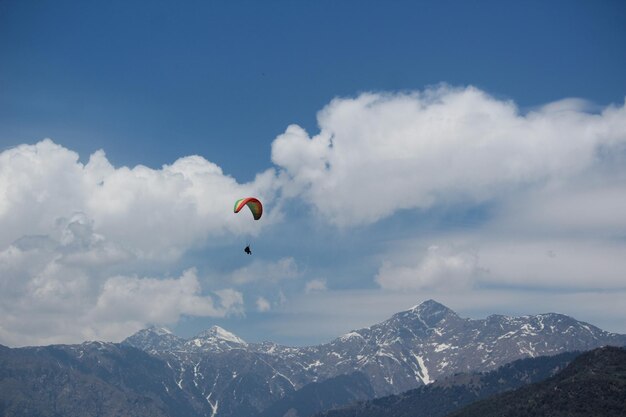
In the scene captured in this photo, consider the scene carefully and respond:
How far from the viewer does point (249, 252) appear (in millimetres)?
163375

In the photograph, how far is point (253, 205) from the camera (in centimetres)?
18312

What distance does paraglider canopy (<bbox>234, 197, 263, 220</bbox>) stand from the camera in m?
176

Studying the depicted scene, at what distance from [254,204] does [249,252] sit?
22646 mm

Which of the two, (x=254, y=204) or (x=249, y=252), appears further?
(x=254, y=204)

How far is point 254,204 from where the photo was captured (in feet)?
598

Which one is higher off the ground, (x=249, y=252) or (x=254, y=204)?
(x=254, y=204)

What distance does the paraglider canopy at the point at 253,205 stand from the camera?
176 meters
